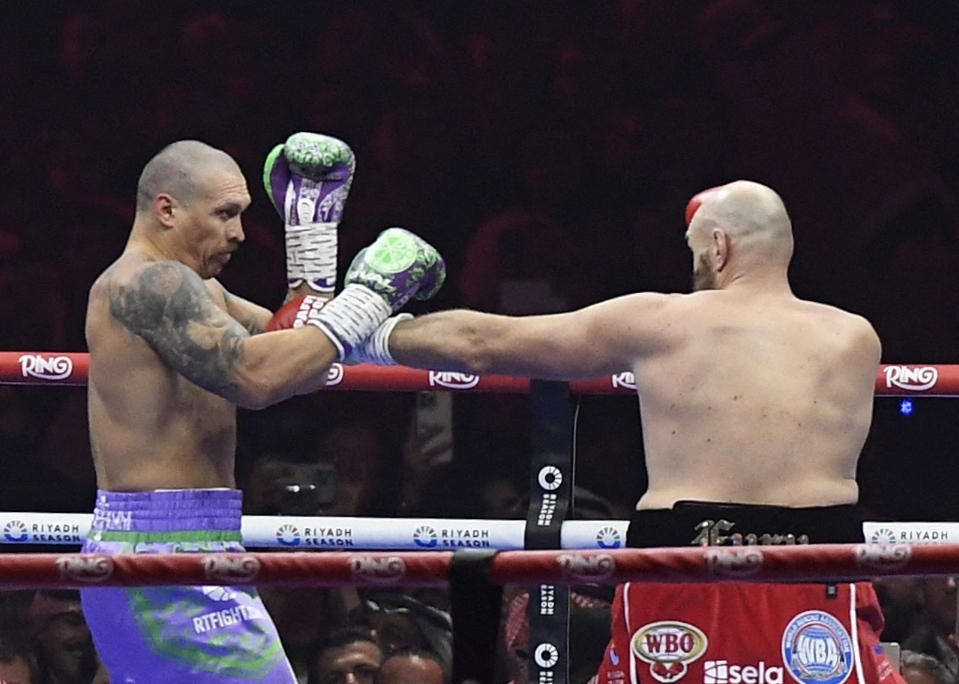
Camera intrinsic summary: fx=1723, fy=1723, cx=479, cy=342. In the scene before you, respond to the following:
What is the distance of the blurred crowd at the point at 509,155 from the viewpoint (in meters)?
5.58

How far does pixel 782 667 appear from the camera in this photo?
2.70 metres

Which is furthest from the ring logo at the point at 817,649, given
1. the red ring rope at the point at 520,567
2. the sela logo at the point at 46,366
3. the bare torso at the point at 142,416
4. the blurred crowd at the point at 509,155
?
the blurred crowd at the point at 509,155

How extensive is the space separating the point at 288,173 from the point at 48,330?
2.85 m

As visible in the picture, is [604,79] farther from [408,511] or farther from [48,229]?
[48,229]

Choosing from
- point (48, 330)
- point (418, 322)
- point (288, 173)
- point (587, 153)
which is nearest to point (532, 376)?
point (418, 322)

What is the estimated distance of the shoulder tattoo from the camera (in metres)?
2.71

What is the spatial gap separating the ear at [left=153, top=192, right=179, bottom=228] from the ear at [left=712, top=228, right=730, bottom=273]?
932mm

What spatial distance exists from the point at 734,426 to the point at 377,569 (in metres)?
1.03

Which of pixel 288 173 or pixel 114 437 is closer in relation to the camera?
pixel 114 437

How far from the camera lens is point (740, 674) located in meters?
2.69

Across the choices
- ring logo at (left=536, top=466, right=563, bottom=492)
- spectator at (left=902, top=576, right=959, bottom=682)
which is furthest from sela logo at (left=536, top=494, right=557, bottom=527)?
spectator at (left=902, top=576, right=959, bottom=682)

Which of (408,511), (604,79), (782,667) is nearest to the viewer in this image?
(782,667)

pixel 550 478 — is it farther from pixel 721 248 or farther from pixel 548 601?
pixel 721 248

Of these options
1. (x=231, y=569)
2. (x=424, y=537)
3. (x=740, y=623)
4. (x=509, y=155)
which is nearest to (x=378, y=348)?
(x=424, y=537)
